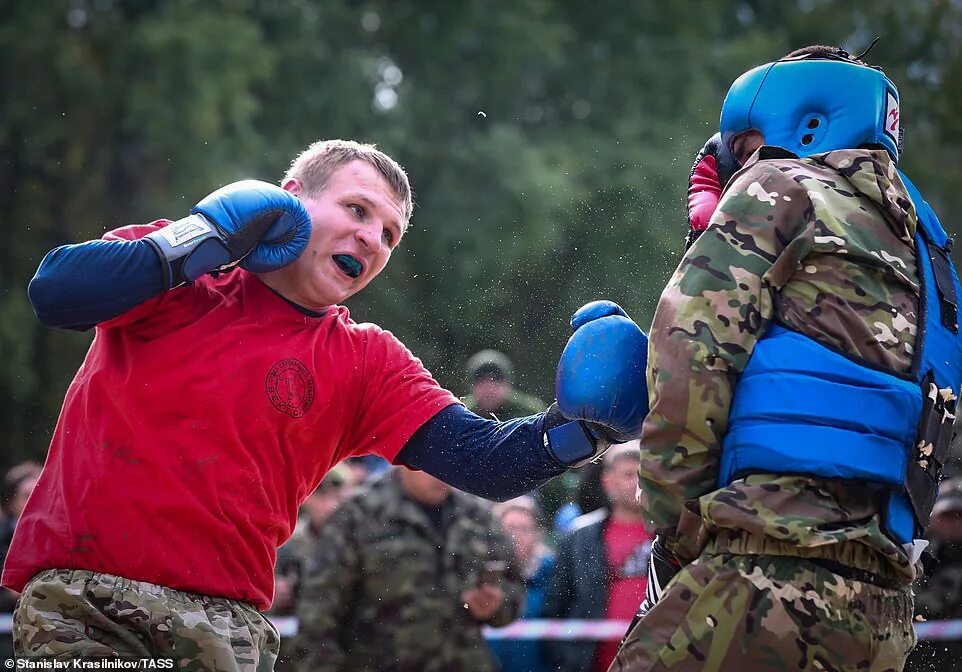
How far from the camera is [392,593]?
5395 mm

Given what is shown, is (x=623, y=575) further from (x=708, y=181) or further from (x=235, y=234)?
(x=235, y=234)

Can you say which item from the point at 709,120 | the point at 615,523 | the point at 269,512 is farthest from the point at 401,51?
the point at 269,512

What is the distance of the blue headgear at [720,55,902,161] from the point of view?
311 cm

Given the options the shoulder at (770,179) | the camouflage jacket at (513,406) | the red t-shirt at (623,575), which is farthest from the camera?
the camouflage jacket at (513,406)

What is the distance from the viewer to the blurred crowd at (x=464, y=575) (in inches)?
212

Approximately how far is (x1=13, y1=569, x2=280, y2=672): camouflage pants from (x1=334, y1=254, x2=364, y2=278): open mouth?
3.56ft

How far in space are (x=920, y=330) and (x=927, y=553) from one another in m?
0.56

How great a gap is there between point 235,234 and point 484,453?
0.95 meters

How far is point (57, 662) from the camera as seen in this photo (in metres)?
3.11

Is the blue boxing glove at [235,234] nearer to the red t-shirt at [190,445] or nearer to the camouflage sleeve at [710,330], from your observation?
the red t-shirt at [190,445]

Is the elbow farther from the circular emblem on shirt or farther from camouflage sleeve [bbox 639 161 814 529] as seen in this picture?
camouflage sleeve [bbox 639 161 814 529]

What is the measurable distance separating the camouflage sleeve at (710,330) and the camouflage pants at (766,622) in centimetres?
20

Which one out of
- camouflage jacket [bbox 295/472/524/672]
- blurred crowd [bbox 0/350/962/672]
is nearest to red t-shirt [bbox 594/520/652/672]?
blurred crowd [bbox 0/350/962/672]

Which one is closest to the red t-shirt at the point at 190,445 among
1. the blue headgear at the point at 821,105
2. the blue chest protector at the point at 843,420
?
the blue chest protector at the point at 843,420
